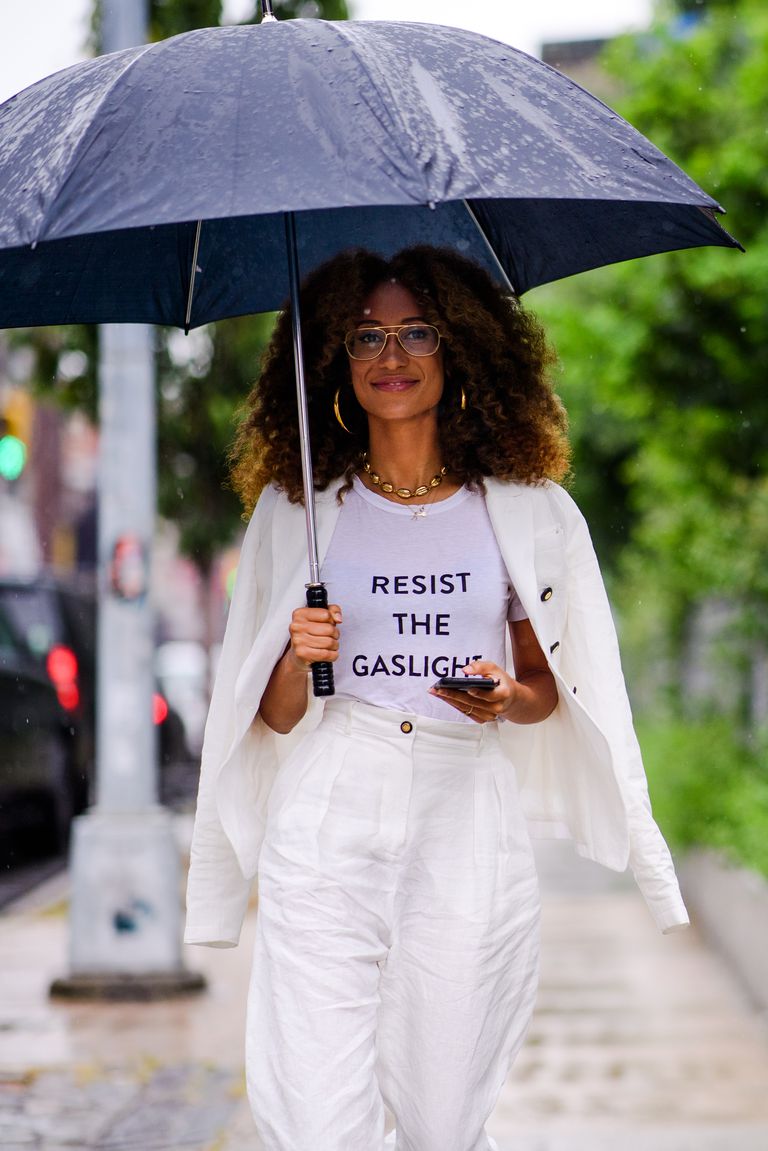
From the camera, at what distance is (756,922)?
24.3 feet

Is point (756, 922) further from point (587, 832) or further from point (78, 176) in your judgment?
point (78, 176)

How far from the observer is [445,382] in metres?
3.48

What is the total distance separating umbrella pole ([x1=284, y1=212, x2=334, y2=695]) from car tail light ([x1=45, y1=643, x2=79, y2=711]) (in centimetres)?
774

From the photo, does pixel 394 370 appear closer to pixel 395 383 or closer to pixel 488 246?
pixel 395 383

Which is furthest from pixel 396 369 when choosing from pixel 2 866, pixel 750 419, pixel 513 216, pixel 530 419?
pixel 2 866

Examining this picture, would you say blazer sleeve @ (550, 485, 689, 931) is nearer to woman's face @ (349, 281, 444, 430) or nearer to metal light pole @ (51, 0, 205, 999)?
woman's face @ (349, 281, 444, 430)

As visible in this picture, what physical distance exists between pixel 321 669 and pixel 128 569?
15.1 ft

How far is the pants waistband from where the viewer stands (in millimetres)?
3223

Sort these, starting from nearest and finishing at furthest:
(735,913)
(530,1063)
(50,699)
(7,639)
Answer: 1. (530,1063)
2. (735,913)
3. (50,699)
4. (7,639)

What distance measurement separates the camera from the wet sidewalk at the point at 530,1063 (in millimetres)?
5230

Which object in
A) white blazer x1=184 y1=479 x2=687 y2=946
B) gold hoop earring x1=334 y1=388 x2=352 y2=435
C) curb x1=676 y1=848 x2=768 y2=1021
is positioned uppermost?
gold hoop earring x1=334 y1=388 x2=352 y2=435

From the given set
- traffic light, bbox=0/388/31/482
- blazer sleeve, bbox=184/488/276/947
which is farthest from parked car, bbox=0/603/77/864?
blazer sleeve, bbox=184/488/276/947

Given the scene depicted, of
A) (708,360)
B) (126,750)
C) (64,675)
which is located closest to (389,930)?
(126,750)

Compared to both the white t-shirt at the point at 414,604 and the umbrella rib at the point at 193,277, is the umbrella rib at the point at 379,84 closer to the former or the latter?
the white t-shirt at the point at 414,604
